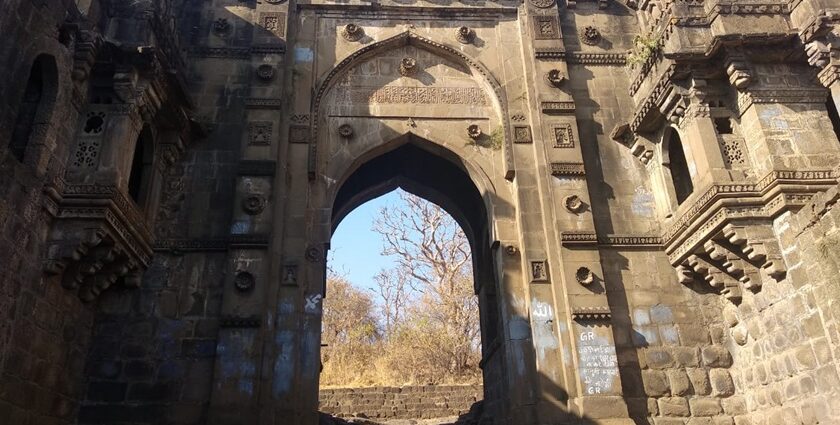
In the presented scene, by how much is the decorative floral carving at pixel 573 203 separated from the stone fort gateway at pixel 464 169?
0.13 ft

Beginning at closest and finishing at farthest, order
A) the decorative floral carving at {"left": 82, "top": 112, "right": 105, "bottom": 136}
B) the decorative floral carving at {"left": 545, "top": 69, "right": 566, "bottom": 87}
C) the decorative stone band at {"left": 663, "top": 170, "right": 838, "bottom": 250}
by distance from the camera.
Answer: the decorative stone band at {"left": 663, "top": 170, "right": 838, "bottom": 250}
the decorative floral carving at {"left": 82, "top": 112, "right": 105, "bottom": 136}
the decorative floral carving at {"left": 545, "top": 69, "right": 566, "bottom": 87}

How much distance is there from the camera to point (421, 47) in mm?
12008

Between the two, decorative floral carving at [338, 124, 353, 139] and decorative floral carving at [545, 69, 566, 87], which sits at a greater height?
decorative floral carving at [545, 69, 566, 87]

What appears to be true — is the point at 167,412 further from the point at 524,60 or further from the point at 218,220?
the point at 524,60

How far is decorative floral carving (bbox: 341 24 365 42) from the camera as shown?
11789 mm

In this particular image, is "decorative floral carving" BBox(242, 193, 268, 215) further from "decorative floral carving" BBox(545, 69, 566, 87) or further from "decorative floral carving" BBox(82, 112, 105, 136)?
"decorative floral carving" BBox(545, 69, 566, 87)

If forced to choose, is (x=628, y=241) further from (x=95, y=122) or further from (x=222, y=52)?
(x=95, y=122)

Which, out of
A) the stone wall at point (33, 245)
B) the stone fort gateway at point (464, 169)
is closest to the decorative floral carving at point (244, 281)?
the stone fort gateway at point (464, 169)

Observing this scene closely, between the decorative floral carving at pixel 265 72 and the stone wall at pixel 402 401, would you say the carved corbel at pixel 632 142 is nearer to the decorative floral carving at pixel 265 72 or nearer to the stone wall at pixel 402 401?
the decorative floral carving at pixel 265 72

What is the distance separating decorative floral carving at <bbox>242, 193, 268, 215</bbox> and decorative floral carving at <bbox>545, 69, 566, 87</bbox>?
18.0 feet

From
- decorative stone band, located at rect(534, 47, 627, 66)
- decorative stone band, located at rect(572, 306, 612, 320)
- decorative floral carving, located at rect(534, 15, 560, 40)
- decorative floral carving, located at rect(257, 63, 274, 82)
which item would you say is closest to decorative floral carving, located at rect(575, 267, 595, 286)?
decorative stone band, located at rect(572, 306, 612, 320)

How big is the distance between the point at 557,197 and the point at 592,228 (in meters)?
0.77

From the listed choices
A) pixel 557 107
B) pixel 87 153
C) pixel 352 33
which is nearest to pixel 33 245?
pixel 87 153

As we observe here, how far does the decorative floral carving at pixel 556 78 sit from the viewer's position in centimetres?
1132
